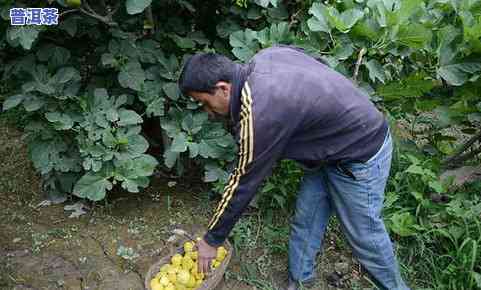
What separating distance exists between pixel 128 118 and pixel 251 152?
4.51 feet

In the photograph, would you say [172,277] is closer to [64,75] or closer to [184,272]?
[184,272]

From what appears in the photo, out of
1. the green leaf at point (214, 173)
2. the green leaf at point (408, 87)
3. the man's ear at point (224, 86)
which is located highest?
the man's ear at point (224, 86)

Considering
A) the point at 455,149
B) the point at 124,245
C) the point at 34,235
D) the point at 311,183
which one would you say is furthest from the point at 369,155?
the point at 34,235

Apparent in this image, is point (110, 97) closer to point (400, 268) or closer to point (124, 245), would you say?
point (124, 245)

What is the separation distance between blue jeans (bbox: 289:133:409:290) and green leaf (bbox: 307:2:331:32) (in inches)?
30.4

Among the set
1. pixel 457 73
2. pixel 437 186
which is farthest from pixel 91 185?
pixel 457 73

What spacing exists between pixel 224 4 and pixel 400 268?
2.08 metres

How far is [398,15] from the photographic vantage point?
2.92 meters

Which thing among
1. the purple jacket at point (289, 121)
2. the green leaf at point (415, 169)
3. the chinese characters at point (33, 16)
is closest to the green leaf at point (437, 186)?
the green leaf at point (415, 169)

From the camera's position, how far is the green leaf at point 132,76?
3.28 meters

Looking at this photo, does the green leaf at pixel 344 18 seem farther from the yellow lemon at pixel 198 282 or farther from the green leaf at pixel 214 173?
the yellow lemon at pixel 198 282

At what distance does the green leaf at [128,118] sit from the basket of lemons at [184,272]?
807mm

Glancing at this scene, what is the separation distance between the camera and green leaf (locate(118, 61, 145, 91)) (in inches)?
129

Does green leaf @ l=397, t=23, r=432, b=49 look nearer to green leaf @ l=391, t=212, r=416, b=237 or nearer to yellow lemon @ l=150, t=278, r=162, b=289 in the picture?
green leaf @ l=391, t=212, r=416, b=237
